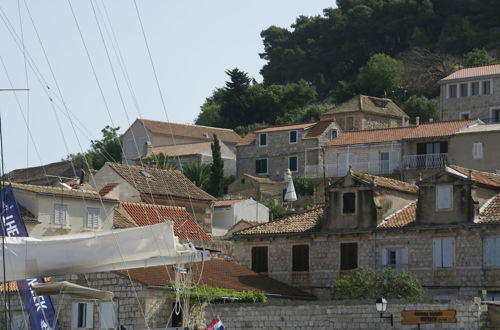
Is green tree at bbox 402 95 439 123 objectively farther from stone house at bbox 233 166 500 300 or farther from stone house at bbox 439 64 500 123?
stone house at bbox 233 166 500 300

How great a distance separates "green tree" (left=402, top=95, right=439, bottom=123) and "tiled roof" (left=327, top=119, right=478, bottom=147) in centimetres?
2873

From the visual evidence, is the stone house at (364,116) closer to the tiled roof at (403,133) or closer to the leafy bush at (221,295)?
the tiled roof at (403,133)

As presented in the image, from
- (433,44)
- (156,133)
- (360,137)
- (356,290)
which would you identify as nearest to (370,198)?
(356,290)

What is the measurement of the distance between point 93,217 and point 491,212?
22.6 metres

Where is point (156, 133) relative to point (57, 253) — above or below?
above

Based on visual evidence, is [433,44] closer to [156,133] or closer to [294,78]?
[294,78]

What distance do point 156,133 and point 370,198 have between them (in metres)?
63.6

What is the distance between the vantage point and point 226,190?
105 m

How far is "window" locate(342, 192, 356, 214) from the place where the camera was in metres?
59.2

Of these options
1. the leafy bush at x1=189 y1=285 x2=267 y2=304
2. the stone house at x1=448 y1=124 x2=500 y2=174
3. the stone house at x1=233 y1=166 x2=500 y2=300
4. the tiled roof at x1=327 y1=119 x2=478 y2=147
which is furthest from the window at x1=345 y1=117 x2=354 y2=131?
the leafy bush at x1=189 y1=285 x2=267 y2=304

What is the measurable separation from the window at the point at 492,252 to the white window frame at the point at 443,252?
1.60 meters

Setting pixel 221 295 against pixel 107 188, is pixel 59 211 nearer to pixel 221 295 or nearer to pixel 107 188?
pixel 107 188

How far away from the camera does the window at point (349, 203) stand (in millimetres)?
59156

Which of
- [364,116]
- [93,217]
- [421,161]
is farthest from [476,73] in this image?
[93,217]
